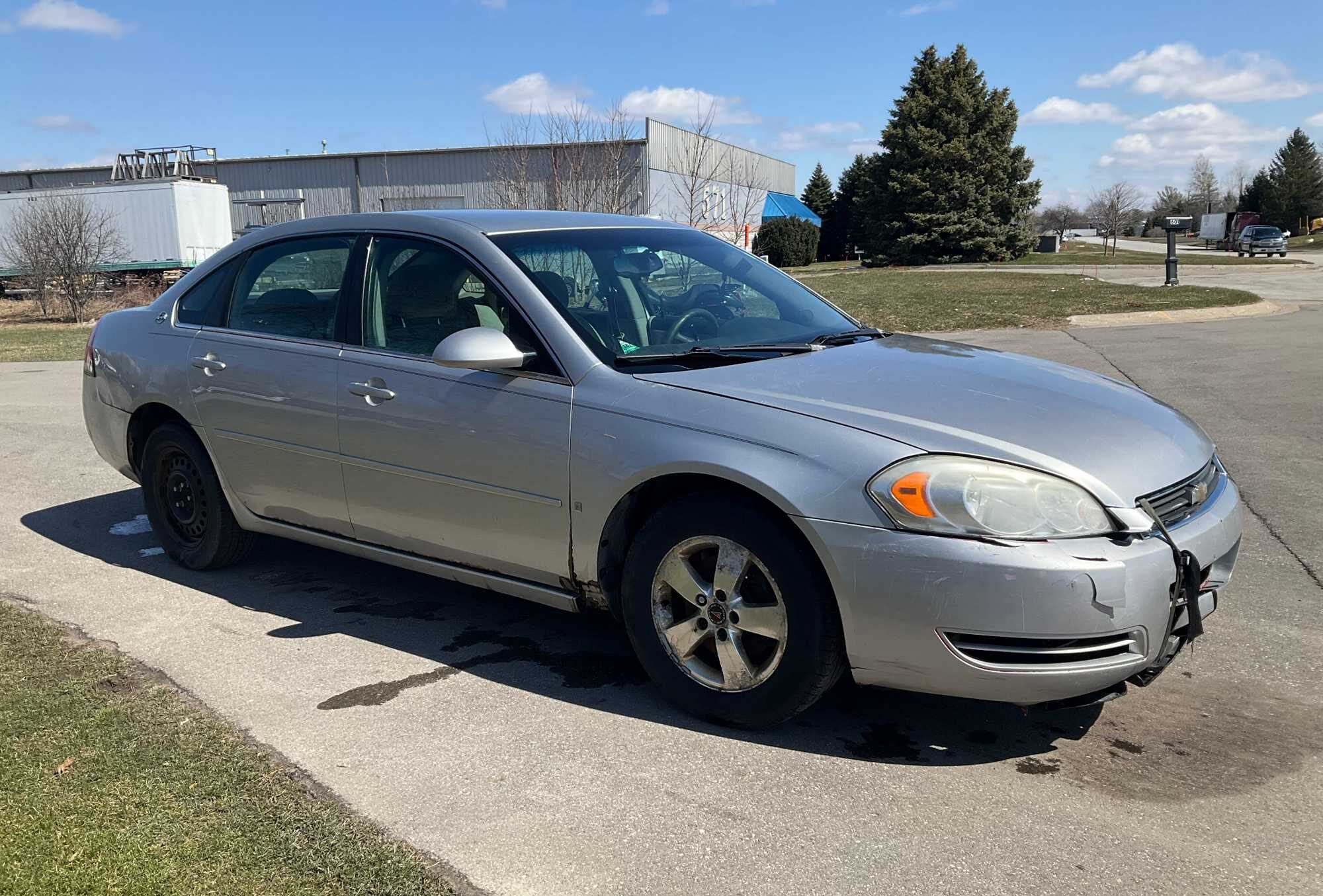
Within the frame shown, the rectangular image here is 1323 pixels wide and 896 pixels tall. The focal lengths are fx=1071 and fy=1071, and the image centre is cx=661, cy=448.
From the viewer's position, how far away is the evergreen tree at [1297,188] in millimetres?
80250

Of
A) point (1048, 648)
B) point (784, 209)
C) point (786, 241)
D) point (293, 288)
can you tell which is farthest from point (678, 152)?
point (1048, 648)

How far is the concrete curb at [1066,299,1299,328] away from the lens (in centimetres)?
1694

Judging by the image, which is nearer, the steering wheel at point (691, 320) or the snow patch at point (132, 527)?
the steering wheel at point (691, 320)

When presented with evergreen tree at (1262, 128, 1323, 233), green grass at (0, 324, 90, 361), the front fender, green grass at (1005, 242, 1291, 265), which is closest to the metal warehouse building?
green grass at (1005, 242, 1291, 265)

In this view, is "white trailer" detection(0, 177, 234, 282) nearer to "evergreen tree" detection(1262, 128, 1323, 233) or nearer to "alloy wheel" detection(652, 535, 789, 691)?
"alloy wheel" detection(652, 535, 789, 691)

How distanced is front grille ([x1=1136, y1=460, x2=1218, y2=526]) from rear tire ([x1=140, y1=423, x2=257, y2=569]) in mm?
4011

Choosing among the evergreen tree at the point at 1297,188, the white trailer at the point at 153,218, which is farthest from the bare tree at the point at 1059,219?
the white trailer at the point at 153,218

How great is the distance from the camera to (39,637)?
14.5 feet

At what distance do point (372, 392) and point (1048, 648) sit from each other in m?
2.69

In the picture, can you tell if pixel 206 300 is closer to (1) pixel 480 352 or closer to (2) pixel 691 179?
(1) pixel 480 352

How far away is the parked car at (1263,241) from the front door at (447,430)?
5374cm

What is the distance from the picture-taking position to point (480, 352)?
3.79m

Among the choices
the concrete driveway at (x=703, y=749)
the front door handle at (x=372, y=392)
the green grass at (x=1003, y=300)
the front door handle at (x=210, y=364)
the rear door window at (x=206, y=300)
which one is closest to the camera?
the concrete driveway at (x=703, y=749)

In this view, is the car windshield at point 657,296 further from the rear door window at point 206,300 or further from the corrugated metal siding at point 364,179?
the corrugated metal siding at point 364,179
